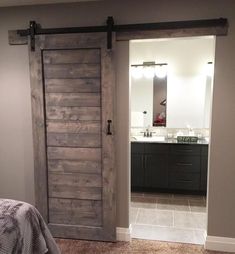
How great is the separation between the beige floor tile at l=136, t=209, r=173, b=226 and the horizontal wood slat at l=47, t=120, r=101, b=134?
4.46ft

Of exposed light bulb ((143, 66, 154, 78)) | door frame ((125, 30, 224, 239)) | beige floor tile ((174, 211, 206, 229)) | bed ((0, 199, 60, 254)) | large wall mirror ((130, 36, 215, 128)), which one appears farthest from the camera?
exposed light bulb ((143, 66, 154, 78))

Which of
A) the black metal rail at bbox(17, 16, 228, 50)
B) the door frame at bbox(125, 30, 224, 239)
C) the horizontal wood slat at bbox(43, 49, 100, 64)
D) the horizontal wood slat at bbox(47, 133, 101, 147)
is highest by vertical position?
the black metal rail at bbox(17, 16, 228, 50)

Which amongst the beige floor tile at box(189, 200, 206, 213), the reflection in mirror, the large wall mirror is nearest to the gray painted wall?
the beige floor tile at box(189, 200, 206, 213)

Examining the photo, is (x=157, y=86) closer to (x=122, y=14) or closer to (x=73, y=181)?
(x=122, y=14)

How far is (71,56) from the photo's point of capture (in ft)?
8.71

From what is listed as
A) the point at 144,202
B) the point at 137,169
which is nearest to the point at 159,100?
the point at 137,169

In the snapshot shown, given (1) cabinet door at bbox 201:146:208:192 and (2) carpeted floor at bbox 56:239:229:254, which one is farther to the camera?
(1) cabinet door at bbox 201:146:208:192

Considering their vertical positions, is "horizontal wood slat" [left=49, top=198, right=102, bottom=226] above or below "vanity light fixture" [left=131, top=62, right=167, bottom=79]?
below

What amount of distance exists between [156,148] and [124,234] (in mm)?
1482

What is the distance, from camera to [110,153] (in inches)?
106

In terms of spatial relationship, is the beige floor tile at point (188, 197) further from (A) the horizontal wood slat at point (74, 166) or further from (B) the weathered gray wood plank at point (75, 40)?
(B) the weathered gray wood plank at point (75, 40)

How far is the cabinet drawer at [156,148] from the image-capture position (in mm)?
3896

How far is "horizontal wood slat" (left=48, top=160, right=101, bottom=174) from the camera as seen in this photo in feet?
9.01

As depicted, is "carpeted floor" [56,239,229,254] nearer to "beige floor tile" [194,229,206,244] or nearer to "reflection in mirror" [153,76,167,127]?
"beige floor tile" [194,229,206,244]
